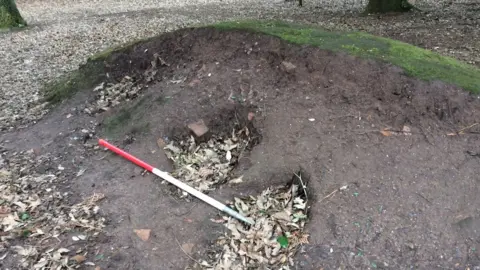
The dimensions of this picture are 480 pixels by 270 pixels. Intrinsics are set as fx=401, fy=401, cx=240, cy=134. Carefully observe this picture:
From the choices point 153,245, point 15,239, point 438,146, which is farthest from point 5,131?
point 438,146

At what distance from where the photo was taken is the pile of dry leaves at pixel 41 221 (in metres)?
2.93

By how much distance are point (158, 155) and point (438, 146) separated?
246 cm

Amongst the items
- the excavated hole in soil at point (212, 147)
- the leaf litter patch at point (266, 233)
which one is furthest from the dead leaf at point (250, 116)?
the leaf litter patch at point (266, 233)

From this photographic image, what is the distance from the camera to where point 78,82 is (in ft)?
17.1

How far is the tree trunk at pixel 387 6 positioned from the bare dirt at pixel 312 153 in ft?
17.8

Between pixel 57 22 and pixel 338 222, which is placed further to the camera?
pixel 57 22

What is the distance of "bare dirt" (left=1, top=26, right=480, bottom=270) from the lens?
2.89 meters

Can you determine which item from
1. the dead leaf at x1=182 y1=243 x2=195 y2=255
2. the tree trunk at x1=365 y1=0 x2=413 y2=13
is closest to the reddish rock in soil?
the dead leaf at x1=182 y1=243 x2=195 y2=255

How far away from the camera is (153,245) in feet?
9.77

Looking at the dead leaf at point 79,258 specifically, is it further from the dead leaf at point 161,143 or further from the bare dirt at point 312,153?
the dead leaf at point 161,143

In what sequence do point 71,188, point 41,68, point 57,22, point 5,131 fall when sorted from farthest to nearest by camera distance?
point 57,22 → point 41,68 → point 5,131 → point 71,188

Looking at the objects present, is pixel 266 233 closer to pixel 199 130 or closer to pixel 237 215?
pixel 237 215

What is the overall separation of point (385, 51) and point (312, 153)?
158 centimetres

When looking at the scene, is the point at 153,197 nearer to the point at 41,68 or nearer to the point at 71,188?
the point at 71,188
